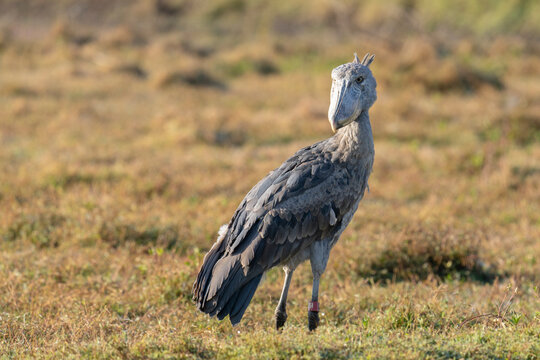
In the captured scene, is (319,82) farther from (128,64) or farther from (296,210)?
(296,210)

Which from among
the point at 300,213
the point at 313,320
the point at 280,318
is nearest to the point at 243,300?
the point at 280,318

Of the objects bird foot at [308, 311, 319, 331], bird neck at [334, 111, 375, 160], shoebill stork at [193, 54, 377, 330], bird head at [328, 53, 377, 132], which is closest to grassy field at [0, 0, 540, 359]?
bird foot at [308, 311, 319, 331]

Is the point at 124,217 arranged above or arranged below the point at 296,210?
below

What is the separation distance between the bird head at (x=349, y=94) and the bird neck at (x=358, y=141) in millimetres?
97

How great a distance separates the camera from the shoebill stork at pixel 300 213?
420 centimetres

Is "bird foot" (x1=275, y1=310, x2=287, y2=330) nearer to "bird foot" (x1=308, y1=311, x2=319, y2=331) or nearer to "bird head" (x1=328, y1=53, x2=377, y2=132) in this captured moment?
"bird foot" (x1=308, y1=311, x2=319, y2=331)

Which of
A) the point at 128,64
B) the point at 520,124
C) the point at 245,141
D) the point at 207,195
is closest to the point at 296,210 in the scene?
the point at 207,195

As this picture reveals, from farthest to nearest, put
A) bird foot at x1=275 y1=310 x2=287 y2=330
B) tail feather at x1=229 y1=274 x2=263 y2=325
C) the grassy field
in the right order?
1. bird foot at x1=275 y1=310 x2=287 y2=330
2. the grassy field
3. tail feather at x1=229 y1=274 x2=263 y2=325

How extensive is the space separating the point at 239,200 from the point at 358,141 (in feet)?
12.5

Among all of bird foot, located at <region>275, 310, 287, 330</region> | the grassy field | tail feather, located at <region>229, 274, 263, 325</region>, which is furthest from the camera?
bird foot, located at <region>275, 310, 287, 330</region>

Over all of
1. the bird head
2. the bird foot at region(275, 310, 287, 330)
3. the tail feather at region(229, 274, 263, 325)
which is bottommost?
the bird foot at region(275, 310, 287, 330)

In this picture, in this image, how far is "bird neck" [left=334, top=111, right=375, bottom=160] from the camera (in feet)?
14.7

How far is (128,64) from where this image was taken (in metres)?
17.5

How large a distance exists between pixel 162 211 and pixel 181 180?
1179mm
